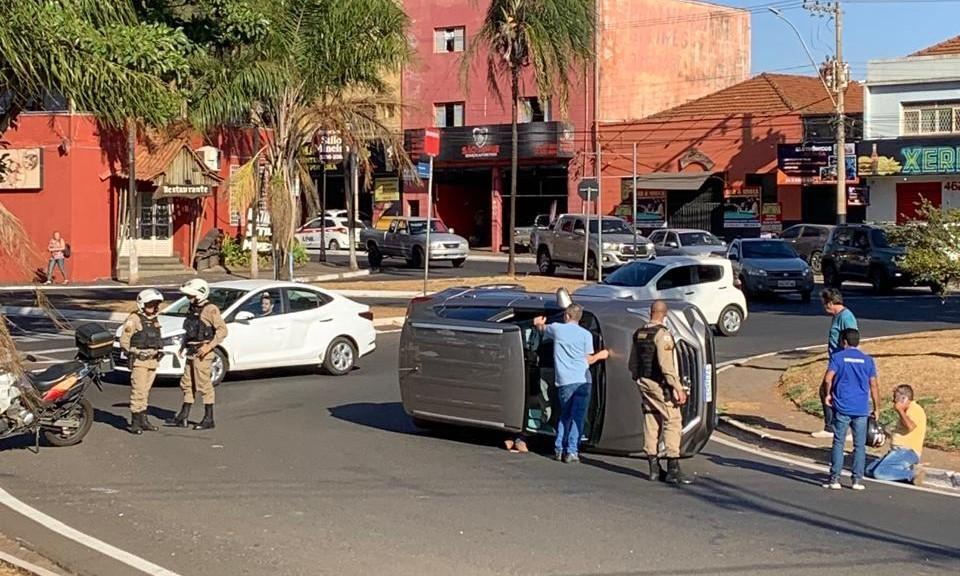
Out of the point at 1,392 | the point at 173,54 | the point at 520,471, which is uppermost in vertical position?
the point at 173,54

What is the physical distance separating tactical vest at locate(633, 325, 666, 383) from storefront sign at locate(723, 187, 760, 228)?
42.3 meters

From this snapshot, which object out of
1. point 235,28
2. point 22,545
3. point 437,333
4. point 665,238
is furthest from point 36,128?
point 22,545

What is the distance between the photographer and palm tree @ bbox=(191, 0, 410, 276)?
2534cm

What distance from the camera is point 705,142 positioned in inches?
2148

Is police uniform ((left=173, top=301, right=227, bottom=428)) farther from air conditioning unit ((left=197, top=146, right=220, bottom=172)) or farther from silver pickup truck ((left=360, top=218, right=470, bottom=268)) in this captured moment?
silver pickup truck ((left=360, top=218, right=470, bottom=268))

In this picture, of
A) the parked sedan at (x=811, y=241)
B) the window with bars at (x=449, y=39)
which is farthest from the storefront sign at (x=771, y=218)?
the window with bars at (x=449, y=39)

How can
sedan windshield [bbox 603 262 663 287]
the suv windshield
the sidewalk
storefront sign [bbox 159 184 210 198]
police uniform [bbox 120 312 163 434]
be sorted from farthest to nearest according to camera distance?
1. storefront sign [bbox 159 184 210 198]
2. the suv windshield
3. sedan windshield [bbox 603 262 663 287]
4. police uniform [bbox 120 312 163 434]
5. the sidewalk

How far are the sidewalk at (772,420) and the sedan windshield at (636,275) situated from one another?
523 centimetres

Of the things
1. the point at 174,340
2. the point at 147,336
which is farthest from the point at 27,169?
the point at 147,336

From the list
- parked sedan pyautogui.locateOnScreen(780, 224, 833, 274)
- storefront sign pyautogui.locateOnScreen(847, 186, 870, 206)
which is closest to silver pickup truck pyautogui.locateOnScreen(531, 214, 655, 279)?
parked sedan pyautogui.locateOnScreen(780, 224, 833, 274)

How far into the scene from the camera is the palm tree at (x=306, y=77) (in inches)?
998

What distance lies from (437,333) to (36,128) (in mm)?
27974

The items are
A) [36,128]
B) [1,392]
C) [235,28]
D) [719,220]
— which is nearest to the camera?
[1,392]

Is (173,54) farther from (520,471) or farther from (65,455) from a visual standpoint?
(520,471)
